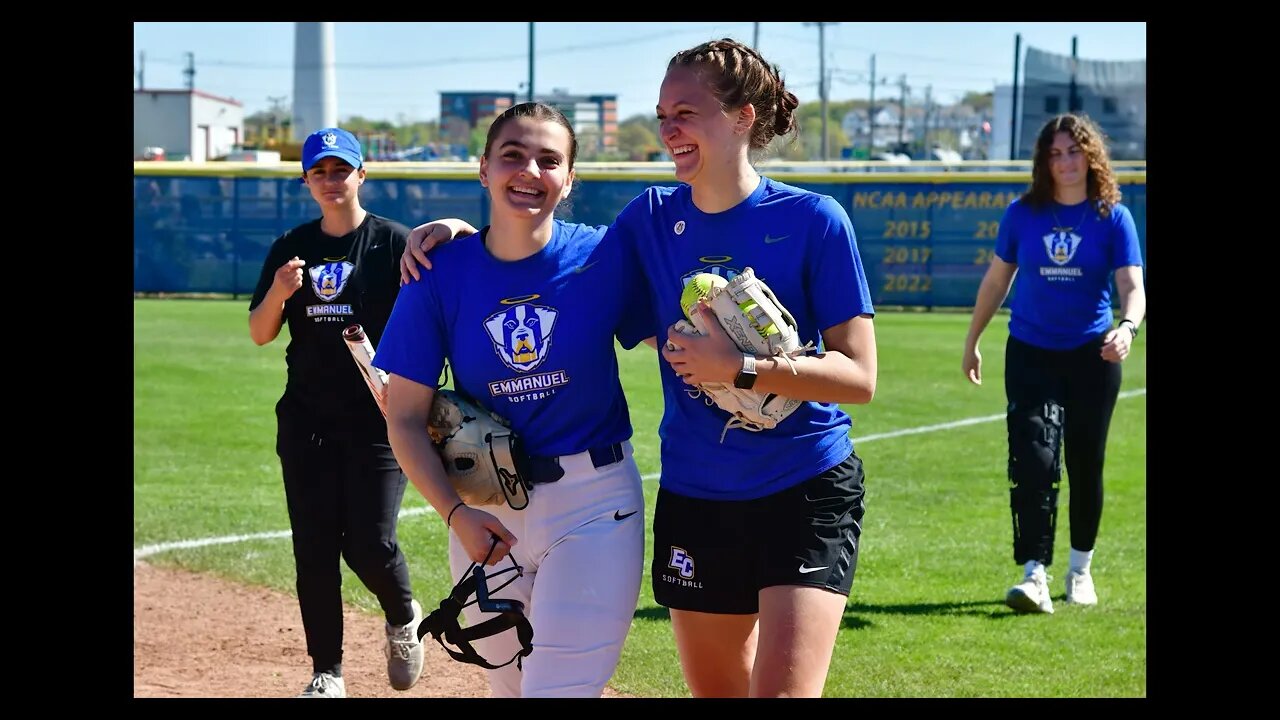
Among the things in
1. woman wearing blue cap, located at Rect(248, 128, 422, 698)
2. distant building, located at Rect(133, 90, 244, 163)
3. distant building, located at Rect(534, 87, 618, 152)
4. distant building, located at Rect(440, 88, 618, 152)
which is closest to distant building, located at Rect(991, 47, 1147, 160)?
distant building, located at Rect(534, 87, 618, 152)

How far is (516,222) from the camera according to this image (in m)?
3.99

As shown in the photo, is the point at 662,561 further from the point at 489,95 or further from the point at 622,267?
the point at 489,95

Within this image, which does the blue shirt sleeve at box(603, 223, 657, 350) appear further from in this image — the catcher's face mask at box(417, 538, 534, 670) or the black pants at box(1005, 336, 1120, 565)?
the black pants at box(1005, 336, 1120, 565)

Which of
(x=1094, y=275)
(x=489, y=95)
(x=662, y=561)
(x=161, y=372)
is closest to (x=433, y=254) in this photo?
(x=662, y=561)

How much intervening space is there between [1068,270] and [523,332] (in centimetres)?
416

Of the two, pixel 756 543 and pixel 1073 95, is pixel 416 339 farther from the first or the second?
pixel 1073 95

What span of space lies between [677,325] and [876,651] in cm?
308

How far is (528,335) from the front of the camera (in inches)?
156

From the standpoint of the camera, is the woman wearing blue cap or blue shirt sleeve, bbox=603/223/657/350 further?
the woman wearing blue cap

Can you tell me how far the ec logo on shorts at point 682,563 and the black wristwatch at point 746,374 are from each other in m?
0.60

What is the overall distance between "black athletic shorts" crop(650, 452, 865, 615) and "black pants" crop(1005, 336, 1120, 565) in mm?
3373

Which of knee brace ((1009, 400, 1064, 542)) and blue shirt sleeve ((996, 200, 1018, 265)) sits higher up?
blue shirt sleeve ((996, 200, 1018, 265))

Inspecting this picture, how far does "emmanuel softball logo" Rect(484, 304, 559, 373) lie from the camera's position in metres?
3.95

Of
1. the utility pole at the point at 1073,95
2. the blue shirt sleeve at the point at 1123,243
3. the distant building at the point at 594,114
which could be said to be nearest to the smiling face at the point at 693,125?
the blue shirt sleeve at the point at 1123,243
